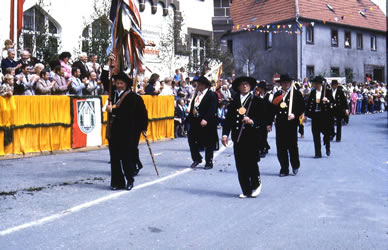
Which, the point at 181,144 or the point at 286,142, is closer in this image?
the point at 286,142

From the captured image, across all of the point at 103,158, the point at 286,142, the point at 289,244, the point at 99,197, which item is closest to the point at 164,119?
the point at 103,158

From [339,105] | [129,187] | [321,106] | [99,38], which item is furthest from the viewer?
[99,38]

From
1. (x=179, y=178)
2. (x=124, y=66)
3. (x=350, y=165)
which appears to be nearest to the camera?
(x=179, y=178)

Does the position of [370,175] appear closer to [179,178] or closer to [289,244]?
[179,178]

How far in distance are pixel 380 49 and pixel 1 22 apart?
45.1 meters

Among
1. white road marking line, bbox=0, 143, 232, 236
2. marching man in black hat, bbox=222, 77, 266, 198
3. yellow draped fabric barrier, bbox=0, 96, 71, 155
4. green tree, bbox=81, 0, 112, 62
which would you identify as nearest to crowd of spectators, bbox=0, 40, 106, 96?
yellow draped fabric barrier, bbox=0, 96, 71, 155

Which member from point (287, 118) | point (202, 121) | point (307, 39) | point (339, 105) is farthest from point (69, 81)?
point (307, 39)

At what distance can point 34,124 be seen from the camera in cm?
1355

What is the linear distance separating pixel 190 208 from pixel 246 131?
1832 mm

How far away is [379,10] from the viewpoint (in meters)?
59.1

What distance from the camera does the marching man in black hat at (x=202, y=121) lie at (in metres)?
11.8

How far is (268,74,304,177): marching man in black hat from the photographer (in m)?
10.8

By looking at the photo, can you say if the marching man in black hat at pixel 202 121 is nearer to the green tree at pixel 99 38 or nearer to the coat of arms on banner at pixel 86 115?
the coat of arms on banner at pixel 86 115

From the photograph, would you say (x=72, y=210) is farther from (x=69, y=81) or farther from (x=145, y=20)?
(x=145, y=20)
